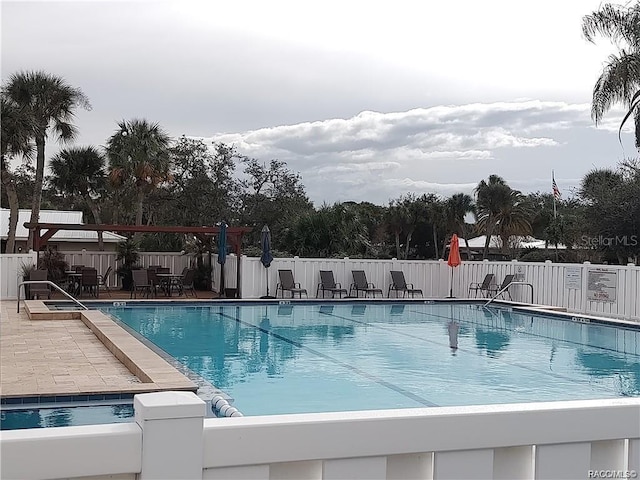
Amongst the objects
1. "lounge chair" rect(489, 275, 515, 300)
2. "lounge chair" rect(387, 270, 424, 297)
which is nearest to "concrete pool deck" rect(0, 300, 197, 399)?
"lounge chair" rect(387, 270, 424, 297)

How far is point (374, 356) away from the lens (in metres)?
11.4

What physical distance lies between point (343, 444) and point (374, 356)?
32.8ft

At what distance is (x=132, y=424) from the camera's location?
147cm

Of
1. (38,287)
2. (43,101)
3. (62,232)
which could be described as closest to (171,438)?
(38,287)

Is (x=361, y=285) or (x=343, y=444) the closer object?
(x=343, y=444)

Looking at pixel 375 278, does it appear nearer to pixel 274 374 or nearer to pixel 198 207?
pixel 274 374

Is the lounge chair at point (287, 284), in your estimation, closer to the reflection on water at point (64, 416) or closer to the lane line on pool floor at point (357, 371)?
the lane line on pool floor at point (357, 371)

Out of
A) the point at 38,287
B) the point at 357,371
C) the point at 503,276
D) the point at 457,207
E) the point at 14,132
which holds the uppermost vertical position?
the point at 14,132

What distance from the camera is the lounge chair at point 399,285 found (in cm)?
2130

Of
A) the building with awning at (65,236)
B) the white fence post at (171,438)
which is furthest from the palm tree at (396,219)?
the white fence post at (171,438)

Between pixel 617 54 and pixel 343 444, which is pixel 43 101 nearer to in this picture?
pixel 617 54

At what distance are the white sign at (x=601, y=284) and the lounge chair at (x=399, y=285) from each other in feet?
17.8

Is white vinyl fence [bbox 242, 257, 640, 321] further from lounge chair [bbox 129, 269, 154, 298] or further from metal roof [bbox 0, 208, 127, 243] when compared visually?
metal roof [bbox 0, 208, 127, 243]

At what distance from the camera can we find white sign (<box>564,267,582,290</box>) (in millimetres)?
17594
